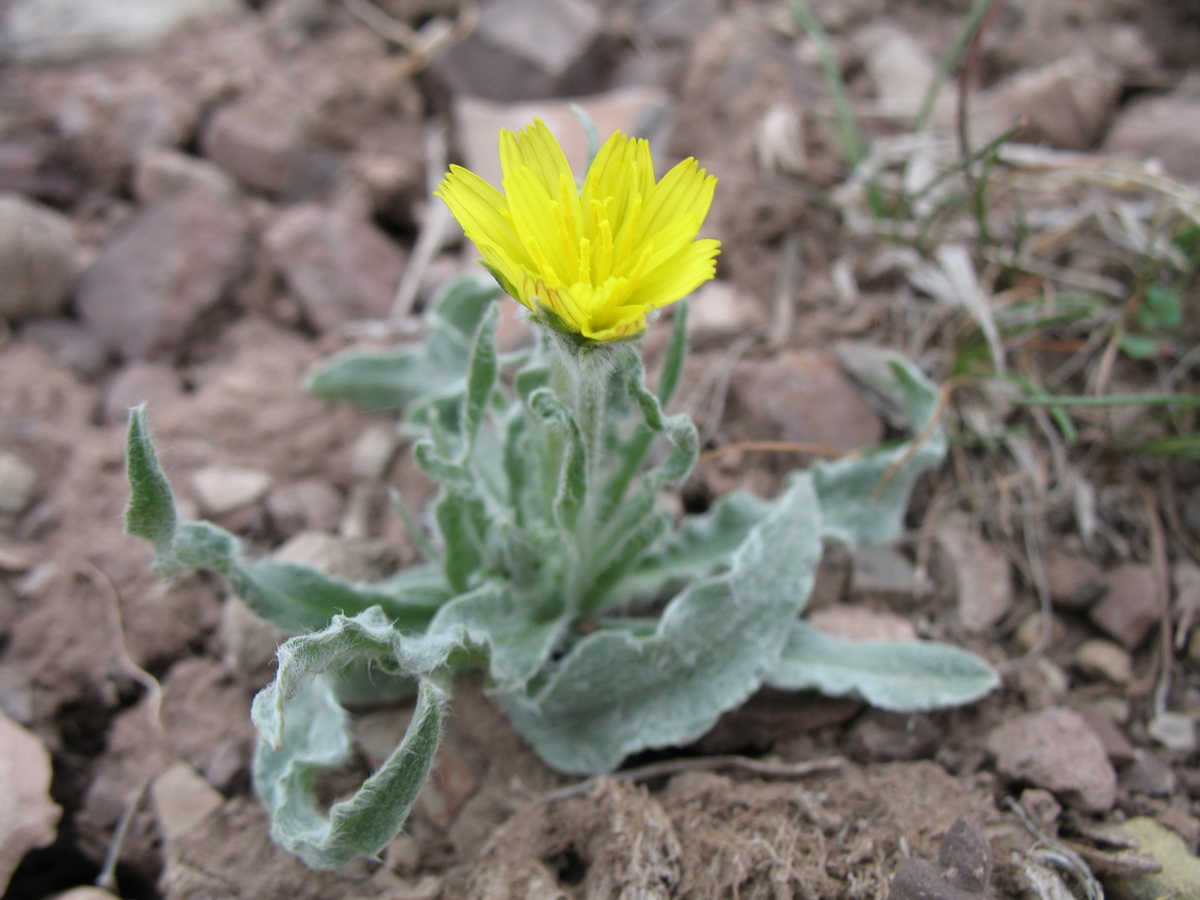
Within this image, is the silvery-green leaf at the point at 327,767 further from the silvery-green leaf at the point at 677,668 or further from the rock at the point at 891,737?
the rock at the point at 891,737

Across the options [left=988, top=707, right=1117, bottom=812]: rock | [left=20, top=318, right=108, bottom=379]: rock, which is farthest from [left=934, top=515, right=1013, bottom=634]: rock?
[left=20, top=318, right=108, bottom=379]: rock

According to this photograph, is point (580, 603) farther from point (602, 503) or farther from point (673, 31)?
point (673, 31)

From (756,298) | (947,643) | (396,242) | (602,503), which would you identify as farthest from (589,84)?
(947,643)

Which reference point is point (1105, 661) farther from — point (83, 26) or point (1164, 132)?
point (83, 26)

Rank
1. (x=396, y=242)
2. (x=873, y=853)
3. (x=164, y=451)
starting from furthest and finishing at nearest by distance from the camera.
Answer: (x=396, y=242)
(x=164, y=451)
(x=873, y=853)

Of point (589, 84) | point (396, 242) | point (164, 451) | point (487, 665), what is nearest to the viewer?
point (487, 665)

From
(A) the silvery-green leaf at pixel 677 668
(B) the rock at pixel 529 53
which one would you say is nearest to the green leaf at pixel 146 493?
(A) the silvery-green leaf at pixel 677 668

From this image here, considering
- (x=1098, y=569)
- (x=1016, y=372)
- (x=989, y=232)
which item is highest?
(x=989, y=232)
